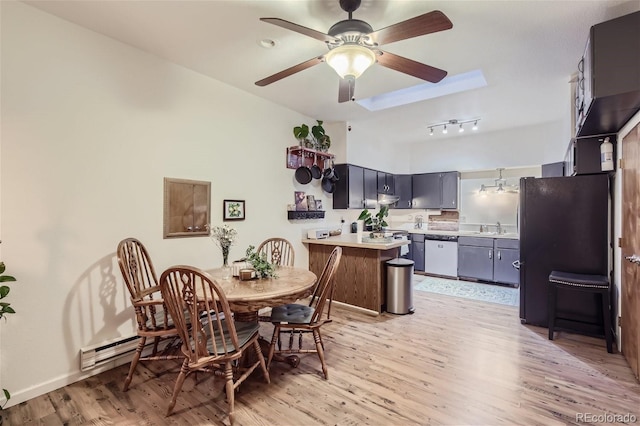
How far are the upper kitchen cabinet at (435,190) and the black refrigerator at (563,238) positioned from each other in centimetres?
237

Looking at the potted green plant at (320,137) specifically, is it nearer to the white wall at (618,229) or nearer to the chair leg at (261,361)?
the chair leg at (261,361)

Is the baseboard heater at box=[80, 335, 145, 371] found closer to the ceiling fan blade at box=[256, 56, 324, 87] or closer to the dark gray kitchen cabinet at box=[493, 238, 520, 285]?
the ceiling fan blade at box=[256, 56, 324, 87]

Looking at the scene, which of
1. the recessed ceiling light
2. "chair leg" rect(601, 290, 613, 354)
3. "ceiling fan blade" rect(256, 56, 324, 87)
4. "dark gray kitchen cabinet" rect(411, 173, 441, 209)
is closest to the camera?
"ceiling fan blade" rect(256, 56, 324, 87)

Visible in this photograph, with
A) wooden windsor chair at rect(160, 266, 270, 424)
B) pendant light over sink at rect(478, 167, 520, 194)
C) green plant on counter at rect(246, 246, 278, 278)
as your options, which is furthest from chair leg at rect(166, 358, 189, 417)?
pendant light over sink at rect(478, 167, 520, 194)

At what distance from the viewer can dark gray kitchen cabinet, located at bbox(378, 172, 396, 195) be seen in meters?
5.62

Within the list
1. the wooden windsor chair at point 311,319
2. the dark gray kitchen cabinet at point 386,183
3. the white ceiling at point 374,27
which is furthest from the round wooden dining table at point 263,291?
the dark gray kitchen cabinet at point 386,183

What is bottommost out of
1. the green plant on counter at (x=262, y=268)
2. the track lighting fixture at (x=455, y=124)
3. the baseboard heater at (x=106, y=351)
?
the baseboard heater at (x=106, y=351)

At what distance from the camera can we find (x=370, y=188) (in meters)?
5.29

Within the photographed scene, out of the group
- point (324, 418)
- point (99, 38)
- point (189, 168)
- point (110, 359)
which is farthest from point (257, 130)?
point (324, 418)

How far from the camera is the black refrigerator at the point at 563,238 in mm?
3023

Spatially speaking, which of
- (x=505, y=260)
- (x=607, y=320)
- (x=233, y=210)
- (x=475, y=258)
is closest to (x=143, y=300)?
(x=233, y=210)

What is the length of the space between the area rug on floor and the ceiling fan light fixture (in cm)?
385

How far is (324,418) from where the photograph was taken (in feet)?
6.14

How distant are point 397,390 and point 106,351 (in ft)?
7.59
